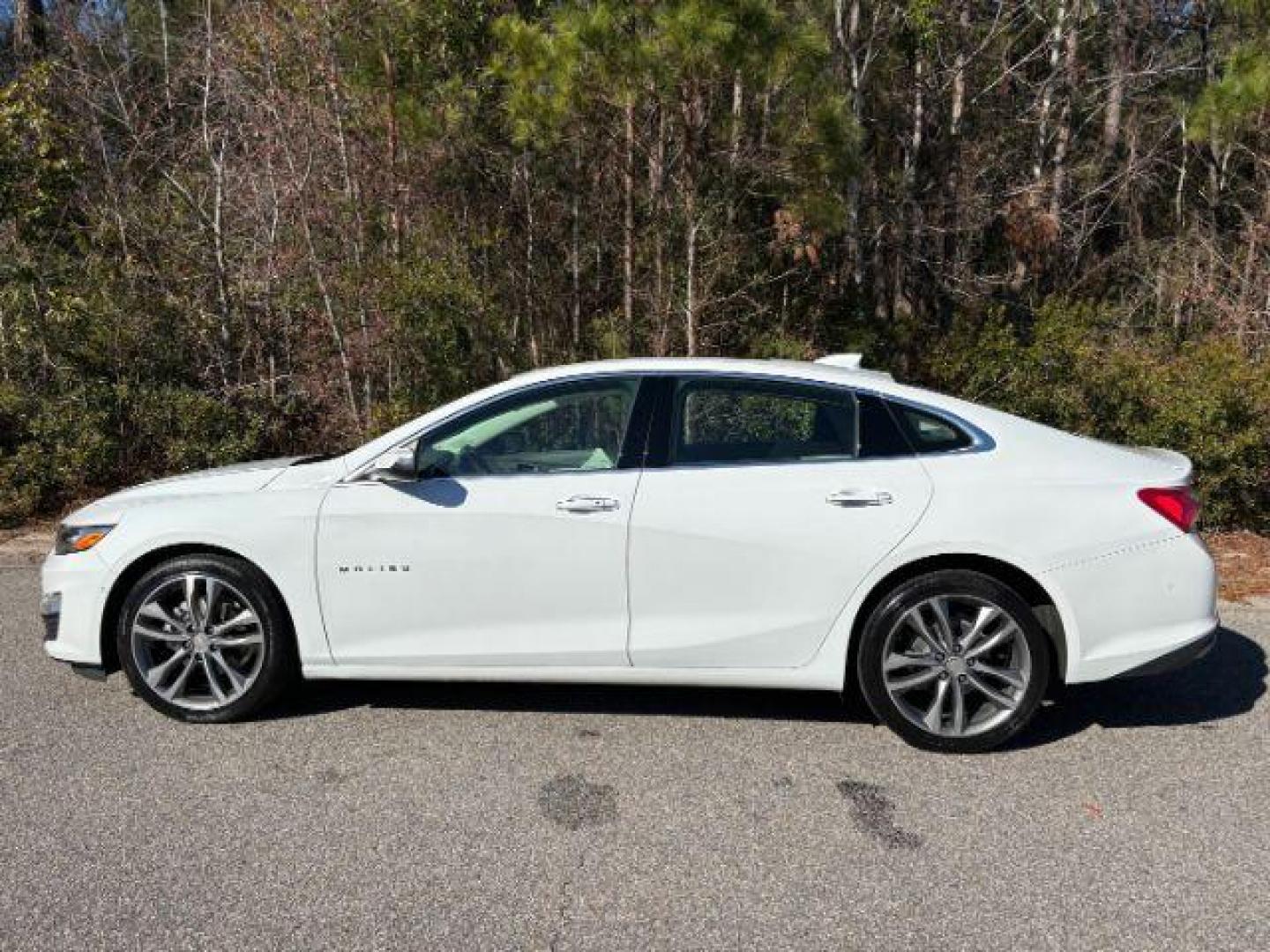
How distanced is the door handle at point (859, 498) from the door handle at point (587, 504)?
33.2 inches

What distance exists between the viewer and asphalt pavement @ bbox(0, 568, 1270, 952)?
306 cm

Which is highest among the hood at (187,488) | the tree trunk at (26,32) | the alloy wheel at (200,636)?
the tree trunk at (26,32)

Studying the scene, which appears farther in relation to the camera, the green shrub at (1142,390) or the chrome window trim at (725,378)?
the green shrub at (1142,390)

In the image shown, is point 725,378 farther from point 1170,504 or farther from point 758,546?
point 1170,504

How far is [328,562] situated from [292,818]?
1077 mm

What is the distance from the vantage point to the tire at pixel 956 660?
4172 mm

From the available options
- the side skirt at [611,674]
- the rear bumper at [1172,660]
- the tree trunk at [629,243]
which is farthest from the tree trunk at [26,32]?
the rear bumper at [1172,660]

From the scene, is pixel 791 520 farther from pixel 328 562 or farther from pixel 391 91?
pixel 391 91

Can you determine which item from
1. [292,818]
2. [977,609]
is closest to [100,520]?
[292,818]

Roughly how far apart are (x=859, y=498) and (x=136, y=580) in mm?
3041

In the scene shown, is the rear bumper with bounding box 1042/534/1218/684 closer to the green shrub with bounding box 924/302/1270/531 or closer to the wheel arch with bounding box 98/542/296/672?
the wheel arch with bounding box 98/542/296/672

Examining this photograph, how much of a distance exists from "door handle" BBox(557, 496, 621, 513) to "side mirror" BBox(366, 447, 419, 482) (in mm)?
620

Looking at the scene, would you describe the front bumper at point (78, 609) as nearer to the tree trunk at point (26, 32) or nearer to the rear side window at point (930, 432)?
the rear side window at point (930, 432)

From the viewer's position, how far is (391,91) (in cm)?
962
